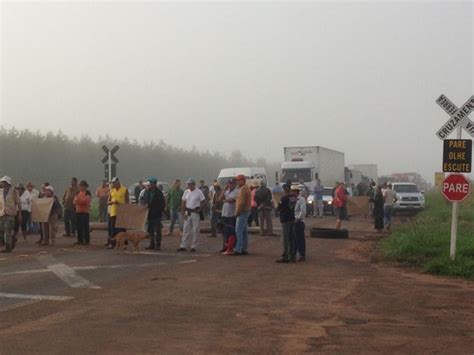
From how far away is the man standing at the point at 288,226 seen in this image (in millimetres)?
15339

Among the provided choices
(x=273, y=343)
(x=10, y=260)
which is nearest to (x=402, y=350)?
(x=273, y=343)

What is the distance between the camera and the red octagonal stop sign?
14492mm

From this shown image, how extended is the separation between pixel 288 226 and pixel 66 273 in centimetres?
495

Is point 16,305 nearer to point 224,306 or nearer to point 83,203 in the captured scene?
point 224,306

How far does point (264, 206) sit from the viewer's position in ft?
71.6

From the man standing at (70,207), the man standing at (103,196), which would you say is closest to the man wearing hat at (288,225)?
the man standing at (70,207)

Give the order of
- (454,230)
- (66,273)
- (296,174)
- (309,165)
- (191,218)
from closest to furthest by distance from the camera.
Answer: (66,273)
(454,230)
(191,218)
(296,174)
(309,165)

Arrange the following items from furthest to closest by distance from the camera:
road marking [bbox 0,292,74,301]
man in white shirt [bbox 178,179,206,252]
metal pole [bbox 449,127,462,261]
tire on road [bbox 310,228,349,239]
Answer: tire on road [bbox 310,228,349,239], man in white shirt [bbox 178,179,206,252], metal pole [bbox 449,127,462,261], road marking [bbox 0,292,74,301]

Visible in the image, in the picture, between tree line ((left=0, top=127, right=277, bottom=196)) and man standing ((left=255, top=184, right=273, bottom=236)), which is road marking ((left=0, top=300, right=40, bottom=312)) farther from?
tree line ((left=0, top=127, right=277, bottom=196))

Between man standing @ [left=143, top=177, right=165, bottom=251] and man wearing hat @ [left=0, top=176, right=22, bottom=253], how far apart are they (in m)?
3.20

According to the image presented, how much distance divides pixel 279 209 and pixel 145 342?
8233 mm

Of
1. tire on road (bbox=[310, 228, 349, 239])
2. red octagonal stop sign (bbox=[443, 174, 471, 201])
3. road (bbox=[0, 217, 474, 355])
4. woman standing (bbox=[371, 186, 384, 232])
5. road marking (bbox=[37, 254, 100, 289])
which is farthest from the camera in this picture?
woman standing (bbox=[371, 186, 384, 232])

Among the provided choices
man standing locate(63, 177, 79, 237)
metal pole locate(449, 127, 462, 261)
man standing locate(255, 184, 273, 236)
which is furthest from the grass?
man standing locate(63, 177, 79, 237)

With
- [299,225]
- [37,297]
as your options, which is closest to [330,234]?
[299,225]
